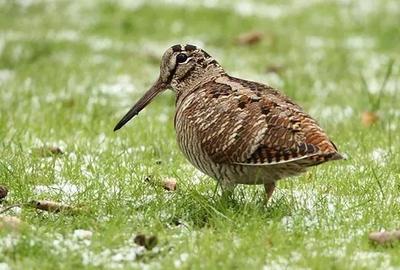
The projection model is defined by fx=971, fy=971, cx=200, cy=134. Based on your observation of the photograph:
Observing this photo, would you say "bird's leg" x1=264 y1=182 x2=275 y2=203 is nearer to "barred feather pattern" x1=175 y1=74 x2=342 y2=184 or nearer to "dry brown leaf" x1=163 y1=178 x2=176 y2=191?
"barred feather pattern" x1=175 y1=74 x2=342 y2=184

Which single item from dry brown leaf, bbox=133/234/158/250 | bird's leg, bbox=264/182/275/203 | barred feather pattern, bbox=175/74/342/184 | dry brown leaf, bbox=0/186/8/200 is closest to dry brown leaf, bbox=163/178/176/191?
barred feather pattern, bbox=175/74/342/184

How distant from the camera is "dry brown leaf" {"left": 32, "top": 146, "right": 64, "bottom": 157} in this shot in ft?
22.3

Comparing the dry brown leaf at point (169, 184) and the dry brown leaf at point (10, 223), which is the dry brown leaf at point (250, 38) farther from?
the dry brown leaf at point (10, 223)

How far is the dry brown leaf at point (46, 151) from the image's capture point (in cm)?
680

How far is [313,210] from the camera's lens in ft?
18.0

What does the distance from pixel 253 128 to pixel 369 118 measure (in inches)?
137

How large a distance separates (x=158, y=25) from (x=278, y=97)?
777 centimetres

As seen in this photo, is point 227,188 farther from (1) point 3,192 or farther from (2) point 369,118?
(2) point 369,118

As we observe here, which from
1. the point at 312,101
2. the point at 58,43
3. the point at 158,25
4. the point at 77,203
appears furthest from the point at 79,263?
the point at 158,25

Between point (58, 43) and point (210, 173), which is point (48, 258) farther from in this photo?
point (58, 43)

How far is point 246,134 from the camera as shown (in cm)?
521

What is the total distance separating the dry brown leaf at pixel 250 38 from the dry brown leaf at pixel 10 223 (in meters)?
7.73

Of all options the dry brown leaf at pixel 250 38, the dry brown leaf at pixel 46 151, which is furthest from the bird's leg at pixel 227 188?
the dry brown leaf at pixel 250 38

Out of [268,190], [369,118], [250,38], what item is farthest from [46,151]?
[250,38]
